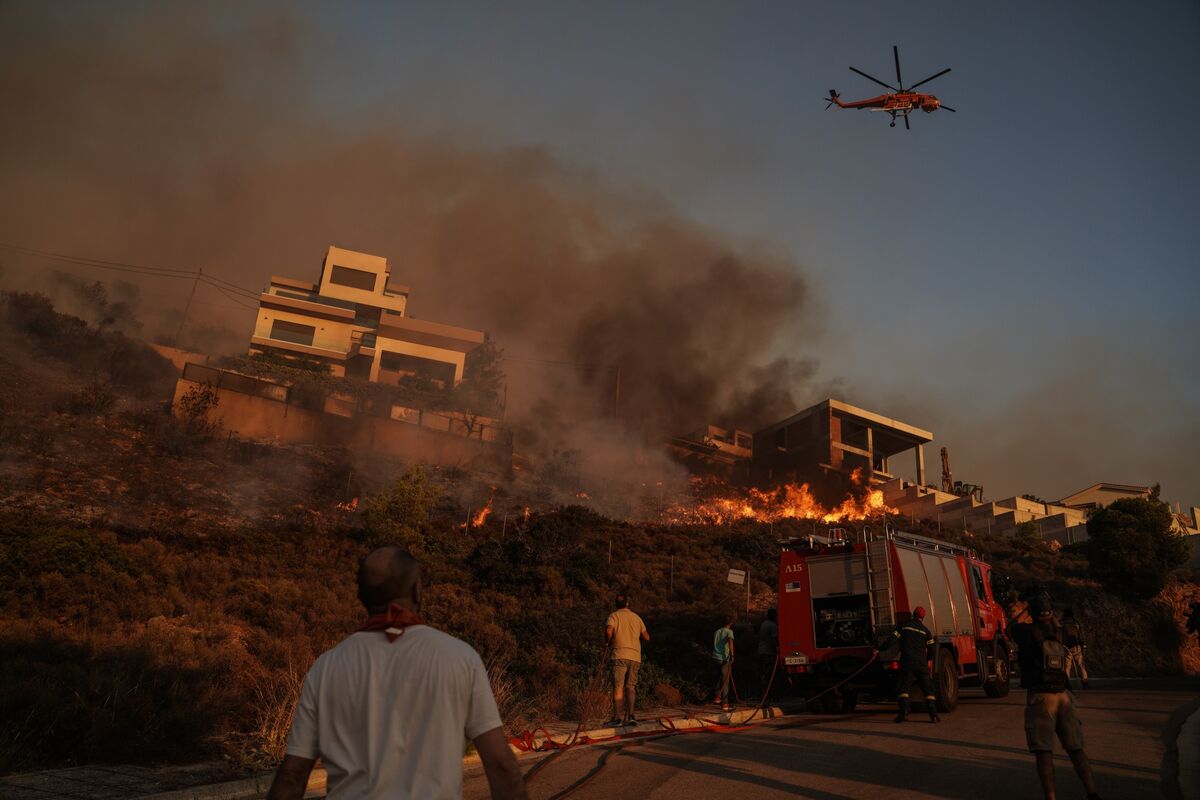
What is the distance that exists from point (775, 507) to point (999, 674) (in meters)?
35.5

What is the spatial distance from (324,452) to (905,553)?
32.9 m

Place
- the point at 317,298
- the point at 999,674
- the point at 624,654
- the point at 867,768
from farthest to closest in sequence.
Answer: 1. the point at 317,298
2. the point at 999,674
3. the point at 624,654
4. the point at 867,768

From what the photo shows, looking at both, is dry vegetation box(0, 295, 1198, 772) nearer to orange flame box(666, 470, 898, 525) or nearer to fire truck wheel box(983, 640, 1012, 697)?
fire truck wheel box(983, 640, 1012, 697)

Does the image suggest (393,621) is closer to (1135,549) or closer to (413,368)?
(1135,549)

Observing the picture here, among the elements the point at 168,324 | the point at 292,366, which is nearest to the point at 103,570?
the point at 292,366

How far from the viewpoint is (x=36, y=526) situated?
60.8ft

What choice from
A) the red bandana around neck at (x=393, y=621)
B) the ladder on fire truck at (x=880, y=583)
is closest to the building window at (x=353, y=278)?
the ladder on fire truck at (x=880, y=583)

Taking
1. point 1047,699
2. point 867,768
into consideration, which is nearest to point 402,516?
point 867,768

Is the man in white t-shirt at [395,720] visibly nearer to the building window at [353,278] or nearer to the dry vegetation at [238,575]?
the dry vegetation at [238,575]

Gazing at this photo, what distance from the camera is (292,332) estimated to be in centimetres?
6047

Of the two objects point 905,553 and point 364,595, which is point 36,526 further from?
point 364,595

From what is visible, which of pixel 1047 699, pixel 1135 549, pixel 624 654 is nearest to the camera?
pixel 1047 699

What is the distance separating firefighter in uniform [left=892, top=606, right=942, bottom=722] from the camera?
10922 millimetres

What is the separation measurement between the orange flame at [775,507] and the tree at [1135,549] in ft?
49.2
